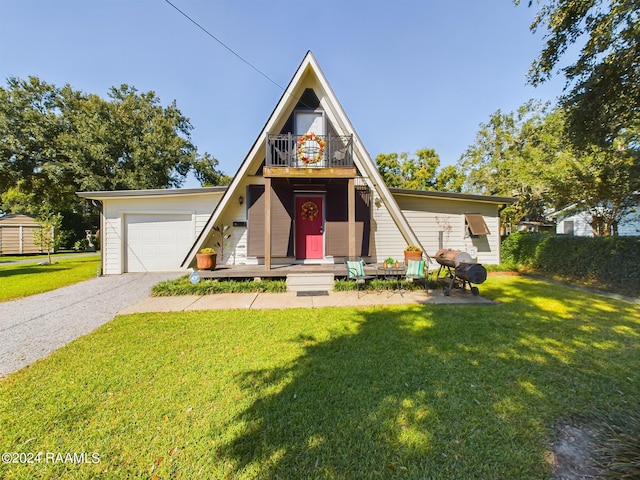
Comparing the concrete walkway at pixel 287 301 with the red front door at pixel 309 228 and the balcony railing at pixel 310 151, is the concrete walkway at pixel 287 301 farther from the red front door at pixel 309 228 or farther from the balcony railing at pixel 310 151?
the balcony railing at pixel 310 151

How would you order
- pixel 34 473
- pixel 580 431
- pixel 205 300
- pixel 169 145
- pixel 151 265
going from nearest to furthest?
1. pixel 34 473
2. pixel 580 431
3. pixel 205 300
4. pixel 151 265
5. pixel 169 145

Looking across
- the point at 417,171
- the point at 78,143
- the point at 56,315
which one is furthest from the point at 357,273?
the point at 417,171

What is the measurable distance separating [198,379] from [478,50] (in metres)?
→ 12.9

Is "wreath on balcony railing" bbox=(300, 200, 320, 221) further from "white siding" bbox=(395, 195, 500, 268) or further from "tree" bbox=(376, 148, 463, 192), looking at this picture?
"tree" bbox=(376, 148, 463, 192)

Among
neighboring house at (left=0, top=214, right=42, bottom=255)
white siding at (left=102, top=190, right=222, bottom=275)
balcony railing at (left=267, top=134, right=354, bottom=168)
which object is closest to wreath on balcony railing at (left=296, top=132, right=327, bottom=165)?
balcony railing at (left=267, top=134, right=354, bottom=168)

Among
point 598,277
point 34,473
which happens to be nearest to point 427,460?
point 34,473

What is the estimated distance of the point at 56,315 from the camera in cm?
507

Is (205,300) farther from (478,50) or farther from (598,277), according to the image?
(478,50)

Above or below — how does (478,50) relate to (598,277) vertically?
above

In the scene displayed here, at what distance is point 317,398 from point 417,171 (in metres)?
26.7

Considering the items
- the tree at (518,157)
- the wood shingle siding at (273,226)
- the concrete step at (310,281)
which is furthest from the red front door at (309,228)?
the tree at (518,157)

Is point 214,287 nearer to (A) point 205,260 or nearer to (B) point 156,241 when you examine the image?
(A) point 205,260

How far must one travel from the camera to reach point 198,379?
278 centimetres

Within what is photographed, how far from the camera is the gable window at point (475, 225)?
10.3 meters
